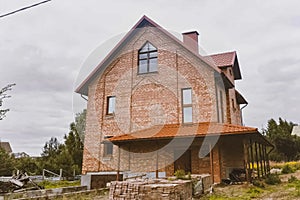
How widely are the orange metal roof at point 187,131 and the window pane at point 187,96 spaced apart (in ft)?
4.73

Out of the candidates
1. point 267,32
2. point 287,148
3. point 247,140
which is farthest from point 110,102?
point 287,148

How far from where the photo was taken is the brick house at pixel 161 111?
14391mm

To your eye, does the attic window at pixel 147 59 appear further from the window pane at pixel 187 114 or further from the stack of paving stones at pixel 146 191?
the stack of paving stones at pixel 146 191

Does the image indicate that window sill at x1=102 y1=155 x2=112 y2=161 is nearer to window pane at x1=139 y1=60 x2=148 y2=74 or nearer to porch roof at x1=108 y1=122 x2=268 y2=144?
porch roof at x1=108 y1=122 x2=268 y2=144

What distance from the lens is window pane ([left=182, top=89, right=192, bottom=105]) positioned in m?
16.0

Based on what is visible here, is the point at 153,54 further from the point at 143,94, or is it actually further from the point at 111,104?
the point at 111,104

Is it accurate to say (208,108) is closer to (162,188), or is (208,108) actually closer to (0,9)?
(162,188)

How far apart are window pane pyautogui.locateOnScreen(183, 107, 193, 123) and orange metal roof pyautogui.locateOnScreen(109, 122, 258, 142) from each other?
0.43m

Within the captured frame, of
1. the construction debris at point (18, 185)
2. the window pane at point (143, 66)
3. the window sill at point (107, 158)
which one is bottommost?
the construction debris at point (18, 185)

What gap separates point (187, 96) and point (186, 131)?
2.77 meters

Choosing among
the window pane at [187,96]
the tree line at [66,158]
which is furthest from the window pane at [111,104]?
the tree line at [66,158]

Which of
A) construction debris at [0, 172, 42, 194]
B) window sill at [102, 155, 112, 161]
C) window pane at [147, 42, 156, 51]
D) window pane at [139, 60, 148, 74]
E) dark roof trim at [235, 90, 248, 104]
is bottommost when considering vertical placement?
construction debris at [0, 172, 42, 194]

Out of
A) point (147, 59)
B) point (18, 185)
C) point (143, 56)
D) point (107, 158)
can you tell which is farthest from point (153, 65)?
point (18, 185)

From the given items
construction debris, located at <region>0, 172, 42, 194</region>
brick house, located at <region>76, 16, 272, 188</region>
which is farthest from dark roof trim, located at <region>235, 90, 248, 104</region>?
construction debris, located at <region>0, 172, 42, 194</region>
